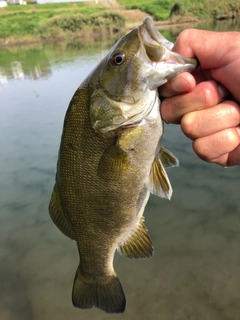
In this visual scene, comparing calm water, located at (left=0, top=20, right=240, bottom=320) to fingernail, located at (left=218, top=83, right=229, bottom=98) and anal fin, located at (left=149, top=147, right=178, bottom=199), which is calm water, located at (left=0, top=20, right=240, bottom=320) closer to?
anal fin, located at (left=149, top=147, right=178, bottom=199)

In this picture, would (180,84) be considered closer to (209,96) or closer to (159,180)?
(209,96)

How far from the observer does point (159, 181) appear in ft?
6.29

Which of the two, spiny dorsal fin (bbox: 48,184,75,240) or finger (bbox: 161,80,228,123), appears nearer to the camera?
finger (bbox: 161,80,228,123)

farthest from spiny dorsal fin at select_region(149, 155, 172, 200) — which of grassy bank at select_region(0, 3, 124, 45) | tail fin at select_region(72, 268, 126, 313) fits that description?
grassy bank at select_region(0, 3, 124, 45)

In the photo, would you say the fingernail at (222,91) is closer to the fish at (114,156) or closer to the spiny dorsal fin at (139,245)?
the fish at (114,156)

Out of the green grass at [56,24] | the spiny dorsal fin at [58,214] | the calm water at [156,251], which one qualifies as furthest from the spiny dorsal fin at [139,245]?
the green grass at [56,24]

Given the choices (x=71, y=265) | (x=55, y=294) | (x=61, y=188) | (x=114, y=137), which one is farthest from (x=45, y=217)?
(x=114, y=137)

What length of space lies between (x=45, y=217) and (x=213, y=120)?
4473 millimetres

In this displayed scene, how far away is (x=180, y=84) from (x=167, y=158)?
0.51 meters

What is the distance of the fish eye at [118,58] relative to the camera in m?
1.64

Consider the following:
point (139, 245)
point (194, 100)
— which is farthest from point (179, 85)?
point (139, 245)

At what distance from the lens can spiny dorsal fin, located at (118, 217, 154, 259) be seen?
2111 mm

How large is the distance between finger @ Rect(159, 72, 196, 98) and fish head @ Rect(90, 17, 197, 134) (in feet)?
0.12

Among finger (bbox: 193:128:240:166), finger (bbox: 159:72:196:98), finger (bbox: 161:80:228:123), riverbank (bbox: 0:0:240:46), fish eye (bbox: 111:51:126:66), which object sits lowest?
riverbank (bbox: 0:0:240:46)
